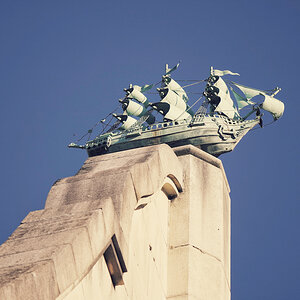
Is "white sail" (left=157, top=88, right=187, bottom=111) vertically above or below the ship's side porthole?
above

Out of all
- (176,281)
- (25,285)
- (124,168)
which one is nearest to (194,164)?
(176,281)

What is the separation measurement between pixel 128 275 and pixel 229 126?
467 inches

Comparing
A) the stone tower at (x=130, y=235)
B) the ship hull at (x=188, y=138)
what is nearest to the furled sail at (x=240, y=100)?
the ship hull at (x=188, y=138)

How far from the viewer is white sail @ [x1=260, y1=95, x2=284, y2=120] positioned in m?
30.4

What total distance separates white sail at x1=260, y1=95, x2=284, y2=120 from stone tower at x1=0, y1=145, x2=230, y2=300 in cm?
1477

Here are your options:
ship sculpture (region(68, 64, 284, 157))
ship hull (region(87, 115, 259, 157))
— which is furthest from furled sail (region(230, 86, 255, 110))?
ship hull (region(87, 115, 259, 157))

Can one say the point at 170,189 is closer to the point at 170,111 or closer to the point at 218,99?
the point at 170,111

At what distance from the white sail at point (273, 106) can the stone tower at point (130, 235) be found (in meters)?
14.8

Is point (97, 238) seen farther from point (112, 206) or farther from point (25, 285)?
point (25, 285)

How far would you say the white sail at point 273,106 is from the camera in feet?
99.7

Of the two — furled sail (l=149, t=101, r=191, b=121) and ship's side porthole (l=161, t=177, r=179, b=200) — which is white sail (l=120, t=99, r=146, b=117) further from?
ship's side porthole (l=161, t=177, r=179, b=200)

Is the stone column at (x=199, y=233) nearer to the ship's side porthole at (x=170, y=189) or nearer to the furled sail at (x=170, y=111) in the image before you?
the ship's side porthole at (x=170, y=189)

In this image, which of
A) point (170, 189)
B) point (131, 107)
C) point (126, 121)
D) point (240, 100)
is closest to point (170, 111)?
point (126, 121)

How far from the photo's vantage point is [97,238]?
32.9ft
